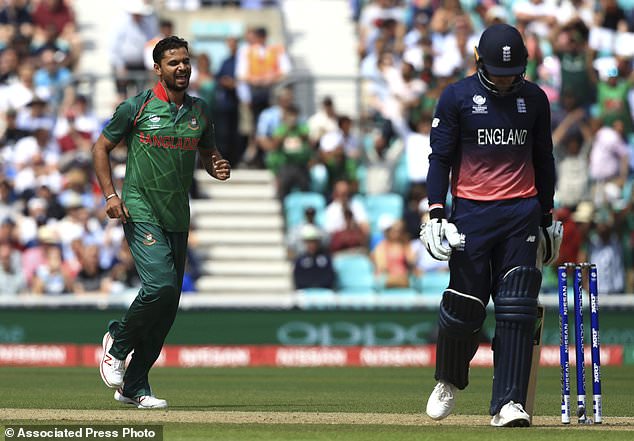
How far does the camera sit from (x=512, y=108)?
7.99m

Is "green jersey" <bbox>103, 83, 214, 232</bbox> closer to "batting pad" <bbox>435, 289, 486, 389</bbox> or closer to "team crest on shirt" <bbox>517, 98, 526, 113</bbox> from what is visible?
"batting pad" <bbox>435, 289, 486, 389</bbox>

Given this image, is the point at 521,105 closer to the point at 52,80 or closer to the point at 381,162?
the point at 381,162

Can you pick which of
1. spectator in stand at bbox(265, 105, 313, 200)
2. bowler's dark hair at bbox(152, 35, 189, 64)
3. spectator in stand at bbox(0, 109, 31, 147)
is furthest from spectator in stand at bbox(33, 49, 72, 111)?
bowler's dark hair at bbox(152, 35, 189, 64)

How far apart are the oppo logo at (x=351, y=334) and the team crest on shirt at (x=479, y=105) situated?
31.5 feet

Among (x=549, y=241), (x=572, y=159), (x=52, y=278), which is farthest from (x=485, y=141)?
(x=572, y=159)

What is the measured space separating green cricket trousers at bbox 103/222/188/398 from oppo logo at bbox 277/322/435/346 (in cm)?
832

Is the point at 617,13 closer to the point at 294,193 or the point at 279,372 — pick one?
the point at 294,193

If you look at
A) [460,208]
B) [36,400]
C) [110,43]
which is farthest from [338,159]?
[460,208]

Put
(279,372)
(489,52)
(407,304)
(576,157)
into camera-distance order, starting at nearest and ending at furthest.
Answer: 1. (489,52)
2. (279,372)
3. (407,304)
4. (576,157)

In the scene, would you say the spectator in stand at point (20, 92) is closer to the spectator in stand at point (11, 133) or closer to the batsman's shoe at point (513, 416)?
the spectator in stand at point (11, 133)

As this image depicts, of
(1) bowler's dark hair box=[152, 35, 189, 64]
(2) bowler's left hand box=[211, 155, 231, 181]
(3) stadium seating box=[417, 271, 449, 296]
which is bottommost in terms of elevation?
(3) stadium seating box=[417, 271, 449, 296]

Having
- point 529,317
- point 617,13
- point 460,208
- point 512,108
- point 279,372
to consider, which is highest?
point 617,13

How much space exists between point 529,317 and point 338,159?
11.1 m

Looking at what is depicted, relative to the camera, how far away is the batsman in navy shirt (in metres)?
7.90
